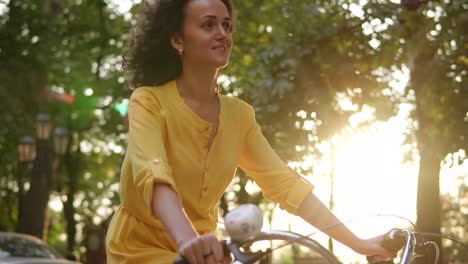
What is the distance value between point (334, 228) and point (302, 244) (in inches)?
22.5

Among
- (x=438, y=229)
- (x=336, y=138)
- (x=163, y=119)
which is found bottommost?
(x=438, y=229)

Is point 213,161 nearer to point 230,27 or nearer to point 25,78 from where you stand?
point 230,27

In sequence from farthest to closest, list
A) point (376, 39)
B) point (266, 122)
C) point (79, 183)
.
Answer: point (79, 183) → point (266, 122) → point (376, 39)

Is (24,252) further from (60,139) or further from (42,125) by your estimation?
(60,139)

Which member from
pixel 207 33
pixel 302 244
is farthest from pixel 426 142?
pixel 302 244

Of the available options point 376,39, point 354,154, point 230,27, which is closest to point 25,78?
point 354,154

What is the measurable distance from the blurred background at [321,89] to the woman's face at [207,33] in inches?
26.2

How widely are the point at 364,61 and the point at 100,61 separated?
1469 centimetres

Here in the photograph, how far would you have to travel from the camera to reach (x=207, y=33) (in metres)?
2.98

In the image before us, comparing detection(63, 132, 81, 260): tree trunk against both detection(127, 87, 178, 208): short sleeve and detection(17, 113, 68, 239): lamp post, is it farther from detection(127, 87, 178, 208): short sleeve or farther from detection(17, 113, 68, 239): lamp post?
detection(127, 87, 178, 208): short sleeve

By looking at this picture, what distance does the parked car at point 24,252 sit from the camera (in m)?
11.5

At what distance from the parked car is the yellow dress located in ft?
28.4

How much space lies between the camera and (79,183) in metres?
35.5

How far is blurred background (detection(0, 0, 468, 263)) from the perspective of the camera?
427 inches
